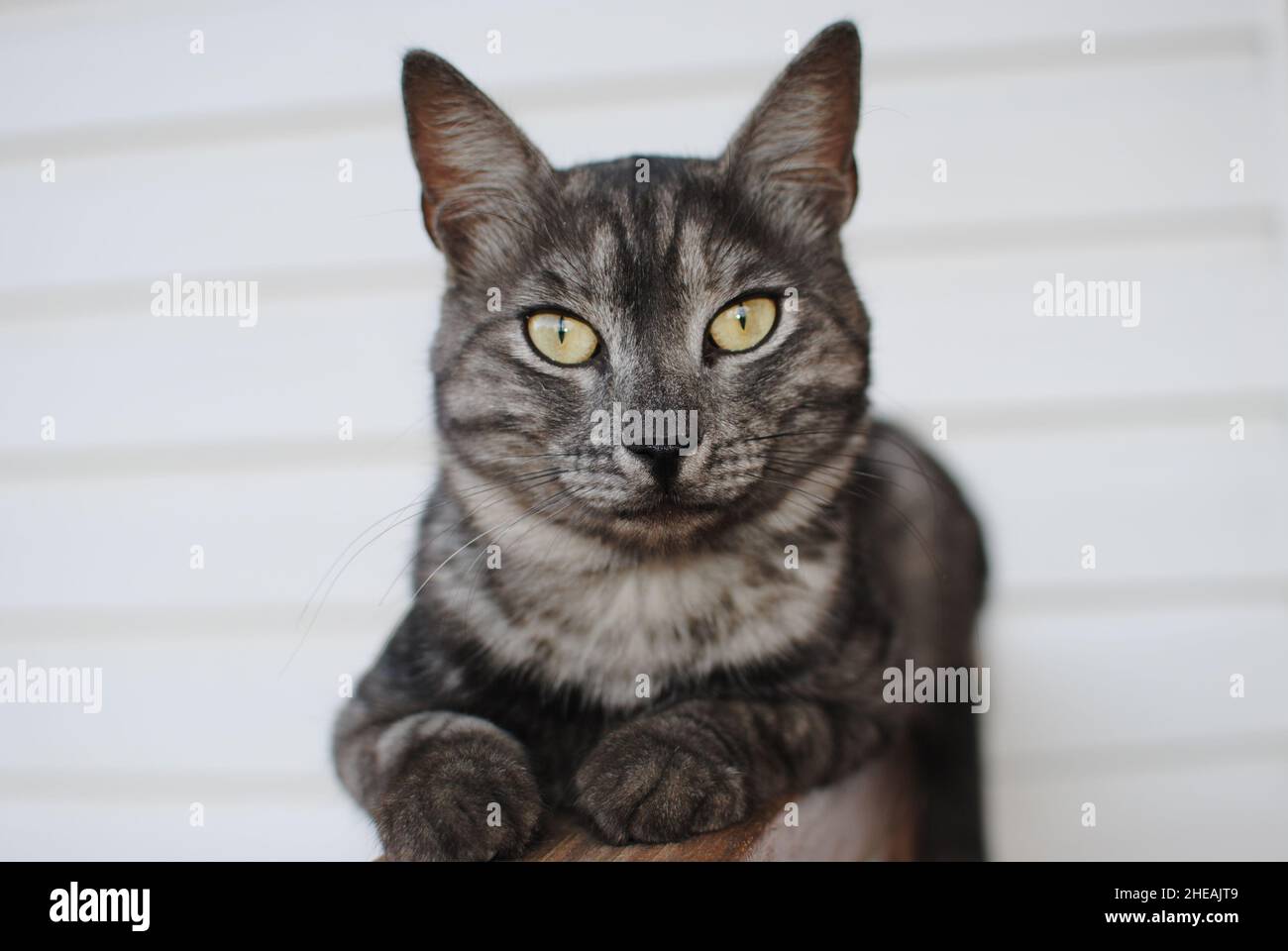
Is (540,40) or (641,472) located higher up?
(540,40)

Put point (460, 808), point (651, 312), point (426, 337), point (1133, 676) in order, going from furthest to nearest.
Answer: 1. point (1133, 676)
2. point (426, 337)
3. point (651, 312)
4. point (460, 808)

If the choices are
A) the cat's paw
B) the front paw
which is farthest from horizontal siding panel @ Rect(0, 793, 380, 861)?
the front paw

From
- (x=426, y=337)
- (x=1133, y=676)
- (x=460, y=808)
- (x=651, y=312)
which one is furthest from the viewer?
(x=1133, y=676)

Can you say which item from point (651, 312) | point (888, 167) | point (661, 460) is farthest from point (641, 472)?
point (888, 167)

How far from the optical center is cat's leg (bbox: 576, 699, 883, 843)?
77 centimetres

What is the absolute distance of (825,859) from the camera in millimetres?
882

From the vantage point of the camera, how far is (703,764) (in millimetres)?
803

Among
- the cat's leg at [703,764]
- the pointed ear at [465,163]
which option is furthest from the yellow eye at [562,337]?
the cat's leg at [703,764]

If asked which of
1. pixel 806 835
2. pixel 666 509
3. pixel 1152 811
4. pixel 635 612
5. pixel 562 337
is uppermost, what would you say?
pixel 562 337

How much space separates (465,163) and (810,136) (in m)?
0.36

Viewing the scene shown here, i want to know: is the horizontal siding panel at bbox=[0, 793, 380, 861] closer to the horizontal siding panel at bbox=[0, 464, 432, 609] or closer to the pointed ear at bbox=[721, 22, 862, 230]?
the horizontal siding panel at bbox=[0, 464, 432, 609]

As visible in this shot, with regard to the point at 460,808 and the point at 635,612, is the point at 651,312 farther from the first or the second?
the point at 460,808
